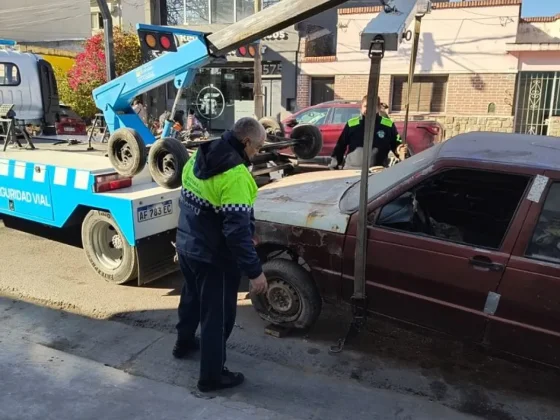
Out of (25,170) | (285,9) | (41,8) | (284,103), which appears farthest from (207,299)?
(41,8)

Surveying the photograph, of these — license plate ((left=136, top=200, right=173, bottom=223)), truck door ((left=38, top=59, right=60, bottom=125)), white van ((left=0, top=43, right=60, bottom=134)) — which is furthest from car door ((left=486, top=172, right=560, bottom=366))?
truck door ((left=38, top=59, right=60, bottom=125))

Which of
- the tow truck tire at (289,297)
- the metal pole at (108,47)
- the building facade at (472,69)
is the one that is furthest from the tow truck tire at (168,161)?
the building facade at (472,69)

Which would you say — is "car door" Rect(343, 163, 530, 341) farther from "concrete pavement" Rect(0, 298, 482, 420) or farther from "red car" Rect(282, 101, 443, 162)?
"red car" Rect(282, 101, 443, 162)

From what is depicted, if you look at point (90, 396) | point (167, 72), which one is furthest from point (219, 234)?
point (167, 72)

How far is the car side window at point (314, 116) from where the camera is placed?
38.9 feet

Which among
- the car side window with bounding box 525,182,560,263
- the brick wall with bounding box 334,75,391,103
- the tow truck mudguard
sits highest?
the brick wall with bounding box 334,75,391,103

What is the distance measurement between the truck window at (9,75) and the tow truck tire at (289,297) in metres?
7.19

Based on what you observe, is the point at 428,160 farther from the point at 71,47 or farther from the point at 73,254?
the point at 71,47

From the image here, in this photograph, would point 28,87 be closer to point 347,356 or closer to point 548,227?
point 347,356

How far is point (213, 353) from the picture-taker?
10.6 ft

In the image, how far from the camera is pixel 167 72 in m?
5.25

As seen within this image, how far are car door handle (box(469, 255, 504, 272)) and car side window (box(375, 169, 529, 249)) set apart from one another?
11 centimetres

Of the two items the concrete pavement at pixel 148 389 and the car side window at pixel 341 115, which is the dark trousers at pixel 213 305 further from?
the car side window at pixel 341 115

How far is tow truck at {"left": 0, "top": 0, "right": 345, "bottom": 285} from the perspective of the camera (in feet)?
15.4
